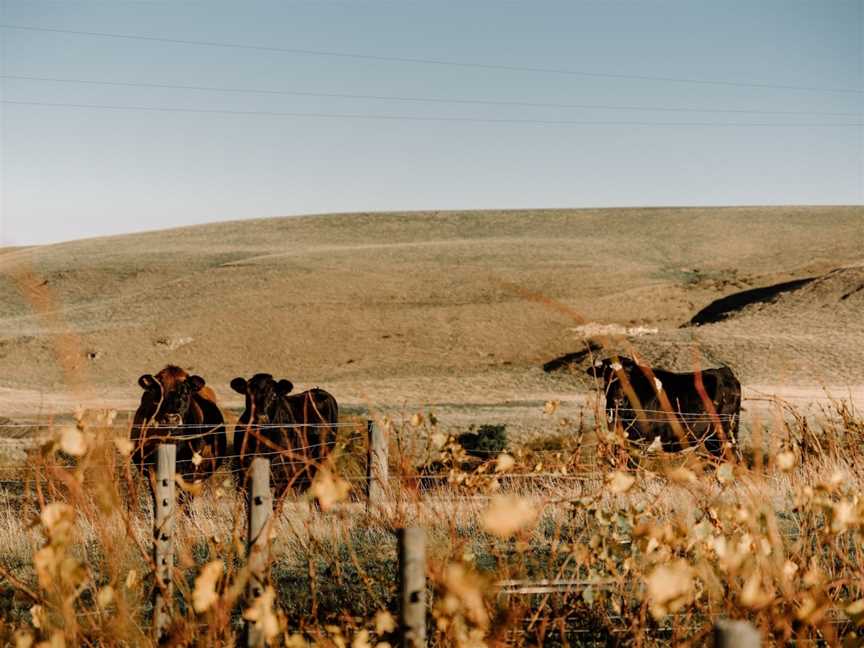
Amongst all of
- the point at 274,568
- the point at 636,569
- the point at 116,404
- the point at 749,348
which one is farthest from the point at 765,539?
the point at 749,348

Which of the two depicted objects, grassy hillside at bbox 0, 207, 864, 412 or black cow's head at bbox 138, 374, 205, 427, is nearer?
black cow's head at bbox 138, 374, 205, 427

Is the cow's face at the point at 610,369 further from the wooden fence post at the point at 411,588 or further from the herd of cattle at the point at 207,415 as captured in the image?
the herd of cattle at the point at 207,415

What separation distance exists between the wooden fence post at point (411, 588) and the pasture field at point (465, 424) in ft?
0.28

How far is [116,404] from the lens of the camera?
965 inches

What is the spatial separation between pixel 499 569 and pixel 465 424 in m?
15.4

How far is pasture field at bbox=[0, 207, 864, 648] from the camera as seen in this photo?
132 inches

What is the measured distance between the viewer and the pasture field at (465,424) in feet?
11.0

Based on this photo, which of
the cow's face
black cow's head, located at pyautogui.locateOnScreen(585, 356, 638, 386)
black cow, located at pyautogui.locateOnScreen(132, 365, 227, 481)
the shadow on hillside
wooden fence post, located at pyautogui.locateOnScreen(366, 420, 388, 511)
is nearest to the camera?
the cow's face

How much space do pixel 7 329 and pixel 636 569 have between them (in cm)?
4723

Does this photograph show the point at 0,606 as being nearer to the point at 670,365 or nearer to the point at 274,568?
the point at 274,568

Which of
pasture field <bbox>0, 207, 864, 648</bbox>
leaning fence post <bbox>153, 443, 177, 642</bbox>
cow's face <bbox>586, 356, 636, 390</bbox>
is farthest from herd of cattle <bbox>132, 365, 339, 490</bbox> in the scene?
leaning fence post <bbox>153, 443, 177, 642</bbox>

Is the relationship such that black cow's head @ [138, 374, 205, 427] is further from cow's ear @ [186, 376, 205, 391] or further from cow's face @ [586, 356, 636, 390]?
cow's face @ [586, 356, 636, 390]

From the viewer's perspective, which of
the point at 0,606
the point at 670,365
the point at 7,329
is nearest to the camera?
the point at 0,606

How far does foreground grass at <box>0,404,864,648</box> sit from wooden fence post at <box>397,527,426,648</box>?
7 cm
